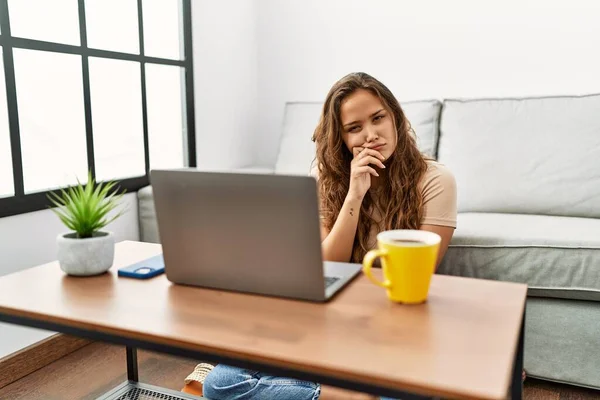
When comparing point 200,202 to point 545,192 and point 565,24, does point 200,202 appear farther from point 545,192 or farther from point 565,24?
point 565,24

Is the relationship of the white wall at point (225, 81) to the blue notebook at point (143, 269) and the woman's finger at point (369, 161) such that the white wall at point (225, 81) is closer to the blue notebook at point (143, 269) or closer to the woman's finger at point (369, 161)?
the woman's finger at point (369, 161)

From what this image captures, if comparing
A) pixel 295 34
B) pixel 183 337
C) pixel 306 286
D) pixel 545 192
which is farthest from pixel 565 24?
pixel 183 337

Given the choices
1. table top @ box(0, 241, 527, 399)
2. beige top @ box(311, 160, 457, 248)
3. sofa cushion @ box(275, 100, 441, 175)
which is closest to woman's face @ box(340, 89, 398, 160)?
beige top @ box(311, 160, 457, 248)

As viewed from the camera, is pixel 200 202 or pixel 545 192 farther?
pixel 545 192

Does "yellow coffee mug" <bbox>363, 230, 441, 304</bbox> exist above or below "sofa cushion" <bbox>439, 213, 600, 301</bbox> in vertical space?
above

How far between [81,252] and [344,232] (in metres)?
0.56

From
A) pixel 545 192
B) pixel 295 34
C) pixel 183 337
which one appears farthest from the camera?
pixel 295 34

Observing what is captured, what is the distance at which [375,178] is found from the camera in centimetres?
137

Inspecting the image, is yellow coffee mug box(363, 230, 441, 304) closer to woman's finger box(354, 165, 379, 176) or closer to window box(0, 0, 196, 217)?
woman's finger box(354, 165, 379, 176)

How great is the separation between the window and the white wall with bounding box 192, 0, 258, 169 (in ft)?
0.25

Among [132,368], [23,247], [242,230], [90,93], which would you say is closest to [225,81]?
[90,93]

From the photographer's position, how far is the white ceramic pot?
0.98 m

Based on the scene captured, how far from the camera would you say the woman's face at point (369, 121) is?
50.3 inches

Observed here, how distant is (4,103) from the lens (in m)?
1.69
